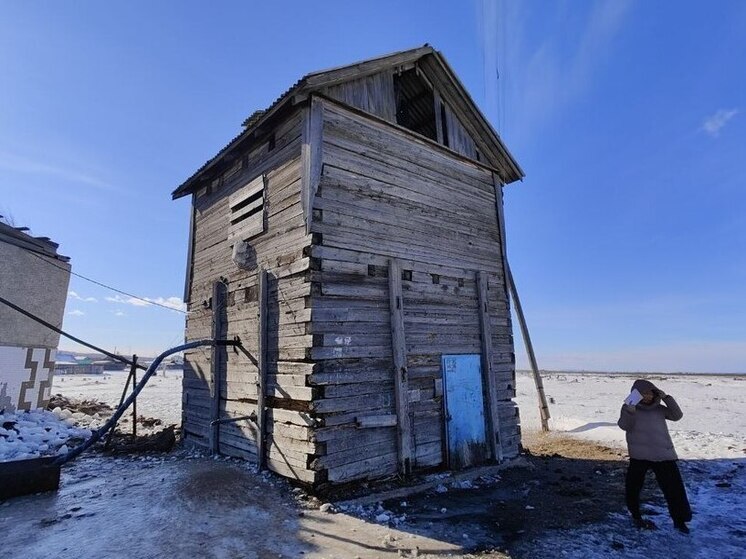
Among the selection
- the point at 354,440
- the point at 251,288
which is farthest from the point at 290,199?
the point at 354,440

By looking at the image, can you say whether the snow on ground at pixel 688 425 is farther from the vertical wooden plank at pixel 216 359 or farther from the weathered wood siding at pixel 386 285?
the vertical wooden plank at pixel 216 359

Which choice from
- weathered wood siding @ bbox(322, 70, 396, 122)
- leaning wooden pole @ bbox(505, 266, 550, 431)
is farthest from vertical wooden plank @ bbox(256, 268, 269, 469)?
leaning wooden pole @ bbox(505, 266, 550, 431)

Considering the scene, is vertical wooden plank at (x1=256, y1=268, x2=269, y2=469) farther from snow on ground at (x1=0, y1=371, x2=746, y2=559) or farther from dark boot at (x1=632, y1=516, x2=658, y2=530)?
dark boot at (x1=632, y1=516, x2=658, y2=530)

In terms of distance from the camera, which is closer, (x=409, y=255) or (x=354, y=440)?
(x=354, y=440)

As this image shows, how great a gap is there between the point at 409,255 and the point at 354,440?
4.11 m

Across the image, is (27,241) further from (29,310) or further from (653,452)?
(653,452)

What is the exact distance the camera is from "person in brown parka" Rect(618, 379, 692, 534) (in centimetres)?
636

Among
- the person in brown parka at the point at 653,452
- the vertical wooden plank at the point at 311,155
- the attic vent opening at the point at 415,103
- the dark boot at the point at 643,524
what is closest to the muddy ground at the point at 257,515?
the dark boot at the point at 643,524

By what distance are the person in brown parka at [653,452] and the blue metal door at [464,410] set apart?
366cm

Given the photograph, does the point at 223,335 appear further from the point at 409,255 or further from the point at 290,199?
the point at 409,255

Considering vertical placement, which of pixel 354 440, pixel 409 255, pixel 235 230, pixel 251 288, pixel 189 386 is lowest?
pixel 354 440

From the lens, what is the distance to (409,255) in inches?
384

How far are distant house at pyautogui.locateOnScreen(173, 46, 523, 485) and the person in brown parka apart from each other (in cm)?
380

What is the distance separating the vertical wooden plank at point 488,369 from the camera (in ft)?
34.4
